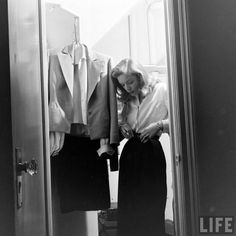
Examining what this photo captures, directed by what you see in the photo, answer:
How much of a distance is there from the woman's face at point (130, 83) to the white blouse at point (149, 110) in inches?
2.3

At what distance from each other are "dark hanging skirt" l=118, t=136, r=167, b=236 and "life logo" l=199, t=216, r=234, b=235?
0.53 m

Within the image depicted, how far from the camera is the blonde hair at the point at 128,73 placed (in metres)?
1.73

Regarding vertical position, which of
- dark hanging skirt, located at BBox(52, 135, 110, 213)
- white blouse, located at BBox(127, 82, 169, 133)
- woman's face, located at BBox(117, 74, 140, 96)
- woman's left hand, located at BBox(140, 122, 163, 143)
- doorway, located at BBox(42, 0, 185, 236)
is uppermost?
doorway, located at BBox(42, 0, 185, 236)

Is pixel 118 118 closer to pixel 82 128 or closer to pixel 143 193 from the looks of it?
pixel 82 128

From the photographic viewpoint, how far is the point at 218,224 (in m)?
1.08

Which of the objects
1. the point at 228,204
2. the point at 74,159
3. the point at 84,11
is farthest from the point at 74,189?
the point at 84,11

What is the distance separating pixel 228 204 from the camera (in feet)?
3.55

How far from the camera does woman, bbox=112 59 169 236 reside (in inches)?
63.4

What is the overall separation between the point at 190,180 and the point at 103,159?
2.16ft

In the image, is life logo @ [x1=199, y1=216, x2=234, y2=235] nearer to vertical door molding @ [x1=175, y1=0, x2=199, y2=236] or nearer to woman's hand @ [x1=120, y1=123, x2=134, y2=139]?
vertical door molding @ [x1=175, y1=0, x2=199, y2=236]

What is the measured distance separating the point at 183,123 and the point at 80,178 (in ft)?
2.37

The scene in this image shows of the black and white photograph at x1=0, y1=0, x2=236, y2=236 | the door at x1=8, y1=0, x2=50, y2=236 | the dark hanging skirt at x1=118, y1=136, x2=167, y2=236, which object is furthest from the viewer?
the dark hanging skirt at x1=118, y1=136, x2=167, y2=236

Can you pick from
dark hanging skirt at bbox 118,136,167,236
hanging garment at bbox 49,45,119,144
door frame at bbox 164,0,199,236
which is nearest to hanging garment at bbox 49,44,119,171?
hanging garment at bbox 49,45,119,144

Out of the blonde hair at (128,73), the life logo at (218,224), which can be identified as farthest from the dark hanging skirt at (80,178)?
the life logo at (218,224)
